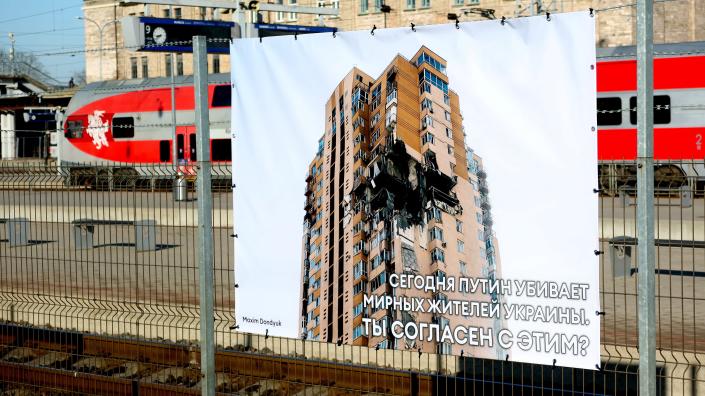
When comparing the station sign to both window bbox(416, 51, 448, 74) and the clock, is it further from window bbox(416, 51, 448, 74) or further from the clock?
window bbox(416, 51, 448, 74)

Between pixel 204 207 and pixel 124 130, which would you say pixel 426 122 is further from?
pixel 124 130

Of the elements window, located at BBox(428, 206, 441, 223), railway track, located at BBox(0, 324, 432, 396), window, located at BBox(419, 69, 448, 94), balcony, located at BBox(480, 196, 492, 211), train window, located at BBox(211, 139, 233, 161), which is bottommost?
railway track, located at BBox(0, 324, 432, 396)

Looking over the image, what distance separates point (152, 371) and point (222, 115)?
26.1 meters

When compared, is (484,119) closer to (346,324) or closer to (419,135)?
(419,135)

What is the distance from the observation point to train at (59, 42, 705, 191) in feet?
92.8

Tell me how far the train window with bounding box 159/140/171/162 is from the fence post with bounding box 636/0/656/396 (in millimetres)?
34836

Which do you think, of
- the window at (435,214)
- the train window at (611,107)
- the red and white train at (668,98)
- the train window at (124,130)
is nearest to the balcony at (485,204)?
the window at (435,214)

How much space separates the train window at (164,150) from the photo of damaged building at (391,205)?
33.3m

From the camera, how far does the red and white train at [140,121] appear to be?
35.8 meters

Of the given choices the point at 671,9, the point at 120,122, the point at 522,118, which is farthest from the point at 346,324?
the point at 671,9

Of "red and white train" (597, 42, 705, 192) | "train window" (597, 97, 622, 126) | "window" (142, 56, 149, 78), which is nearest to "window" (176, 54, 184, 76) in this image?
"window" (142, 56, 149, 78)

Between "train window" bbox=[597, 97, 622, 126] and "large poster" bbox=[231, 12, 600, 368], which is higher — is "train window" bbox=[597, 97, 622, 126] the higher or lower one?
the higher one

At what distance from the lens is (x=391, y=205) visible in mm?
5832

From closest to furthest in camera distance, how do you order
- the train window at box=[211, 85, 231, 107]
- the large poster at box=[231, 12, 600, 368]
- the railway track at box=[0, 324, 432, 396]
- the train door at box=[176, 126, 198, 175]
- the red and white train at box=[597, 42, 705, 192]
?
1. the large poster at box=[231, 12, 600, 368]
2. the railway track at box=[0, 324, 432, 396]
3. the red and white train at box=[597, 42, 705, 192]
4. the train window at box=[211, 85, 231, 107]
5. the train door at box=[176, 126, 198, 175]
